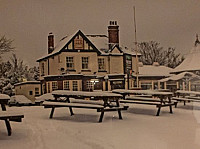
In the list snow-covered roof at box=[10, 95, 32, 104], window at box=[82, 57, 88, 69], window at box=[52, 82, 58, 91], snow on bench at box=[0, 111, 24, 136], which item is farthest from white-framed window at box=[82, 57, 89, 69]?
snow on bench at box=[0, 111, 24, 136]

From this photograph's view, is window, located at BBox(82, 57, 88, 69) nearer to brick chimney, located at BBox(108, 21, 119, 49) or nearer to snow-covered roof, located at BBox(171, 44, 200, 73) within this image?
brick chimney, located at BBox(108, 21, 119, 49)

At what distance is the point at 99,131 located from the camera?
1.88 meters

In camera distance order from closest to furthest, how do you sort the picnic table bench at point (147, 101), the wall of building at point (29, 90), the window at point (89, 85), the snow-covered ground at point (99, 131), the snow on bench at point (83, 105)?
the snow-covered ground at point (99, 131) → the wall of building at point (29, 90) → the window at point (89, 85) → the snow on bench at point (83, 105) → the picnic table bench at point (147, 101)

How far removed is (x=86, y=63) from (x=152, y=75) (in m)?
0.45

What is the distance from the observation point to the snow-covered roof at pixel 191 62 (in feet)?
6.29

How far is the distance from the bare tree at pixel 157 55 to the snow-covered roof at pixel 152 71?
0.03 metres

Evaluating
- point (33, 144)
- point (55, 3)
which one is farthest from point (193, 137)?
point (55, 3)

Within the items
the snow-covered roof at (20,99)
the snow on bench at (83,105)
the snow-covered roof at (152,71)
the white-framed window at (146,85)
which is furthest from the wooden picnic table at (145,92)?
the snow-covered roof at (20,99)

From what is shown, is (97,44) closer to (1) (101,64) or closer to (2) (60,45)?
(1) (101,64)

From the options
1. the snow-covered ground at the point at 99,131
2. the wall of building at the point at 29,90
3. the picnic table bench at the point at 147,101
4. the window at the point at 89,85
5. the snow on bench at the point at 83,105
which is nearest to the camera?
the snow-covered ground at the point at 99,131

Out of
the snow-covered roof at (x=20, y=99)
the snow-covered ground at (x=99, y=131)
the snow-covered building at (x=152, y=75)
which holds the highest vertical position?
the snow-covered building at (x=152, y=75)

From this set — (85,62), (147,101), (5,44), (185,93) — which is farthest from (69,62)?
(147,101)

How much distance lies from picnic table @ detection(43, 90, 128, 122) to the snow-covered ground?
51 millimetres

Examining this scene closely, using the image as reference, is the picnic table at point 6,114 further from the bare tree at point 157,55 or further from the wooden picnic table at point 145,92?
the bare tree at point 157,55
